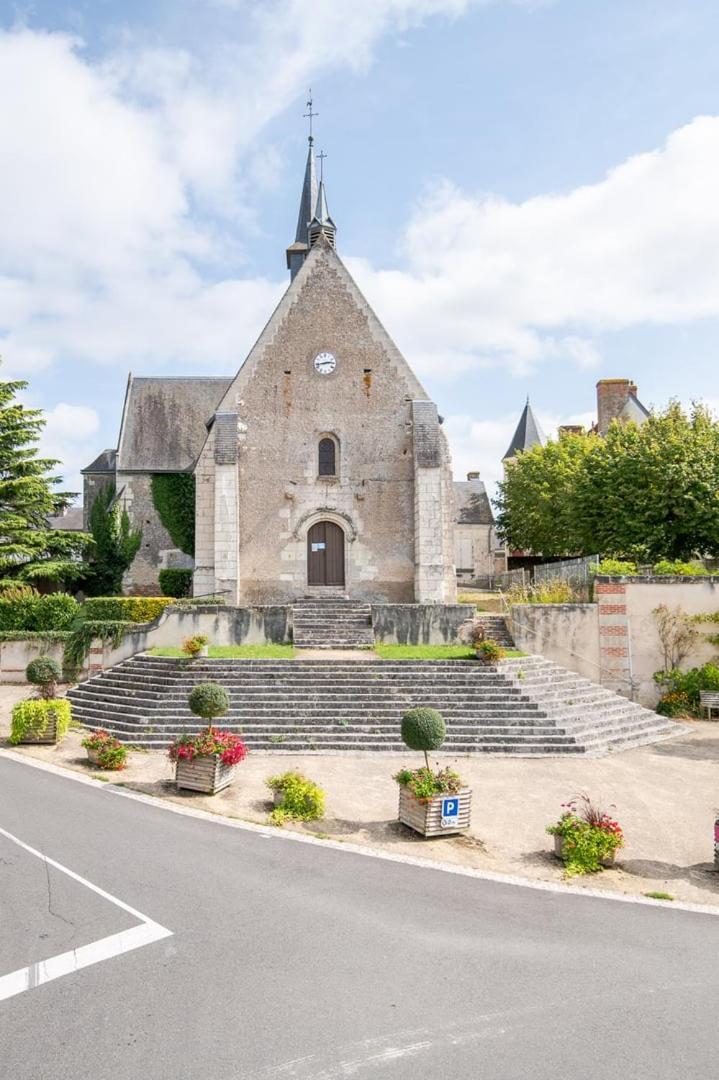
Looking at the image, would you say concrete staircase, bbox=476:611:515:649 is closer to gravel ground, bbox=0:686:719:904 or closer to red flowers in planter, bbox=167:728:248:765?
gravel ground, bbox=0:686:719:904

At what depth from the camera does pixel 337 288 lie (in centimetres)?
2448

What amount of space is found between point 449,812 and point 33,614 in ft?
54.7

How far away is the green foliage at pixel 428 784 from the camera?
8.87 metres

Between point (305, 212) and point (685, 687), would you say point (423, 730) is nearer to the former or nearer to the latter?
point (685, 687)

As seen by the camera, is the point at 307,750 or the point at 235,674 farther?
the point at 235,674

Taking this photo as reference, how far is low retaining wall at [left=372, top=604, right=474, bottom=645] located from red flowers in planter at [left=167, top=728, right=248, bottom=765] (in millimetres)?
9096

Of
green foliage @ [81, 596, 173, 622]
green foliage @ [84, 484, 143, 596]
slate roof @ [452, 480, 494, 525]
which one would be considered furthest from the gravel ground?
slate roof @ [452, 480, 494, 525]

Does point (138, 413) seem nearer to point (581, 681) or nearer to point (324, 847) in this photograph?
point (581, 681)

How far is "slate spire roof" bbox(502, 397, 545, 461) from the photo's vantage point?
49.8 meters

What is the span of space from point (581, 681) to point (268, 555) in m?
Answer: 10.9

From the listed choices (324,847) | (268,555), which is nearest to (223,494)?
(268,555)

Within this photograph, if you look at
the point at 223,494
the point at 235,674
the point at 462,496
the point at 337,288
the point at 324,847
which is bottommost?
the point at 324,847

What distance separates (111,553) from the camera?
1128 inches

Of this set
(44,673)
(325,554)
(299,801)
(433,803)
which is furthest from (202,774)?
(325,554)
